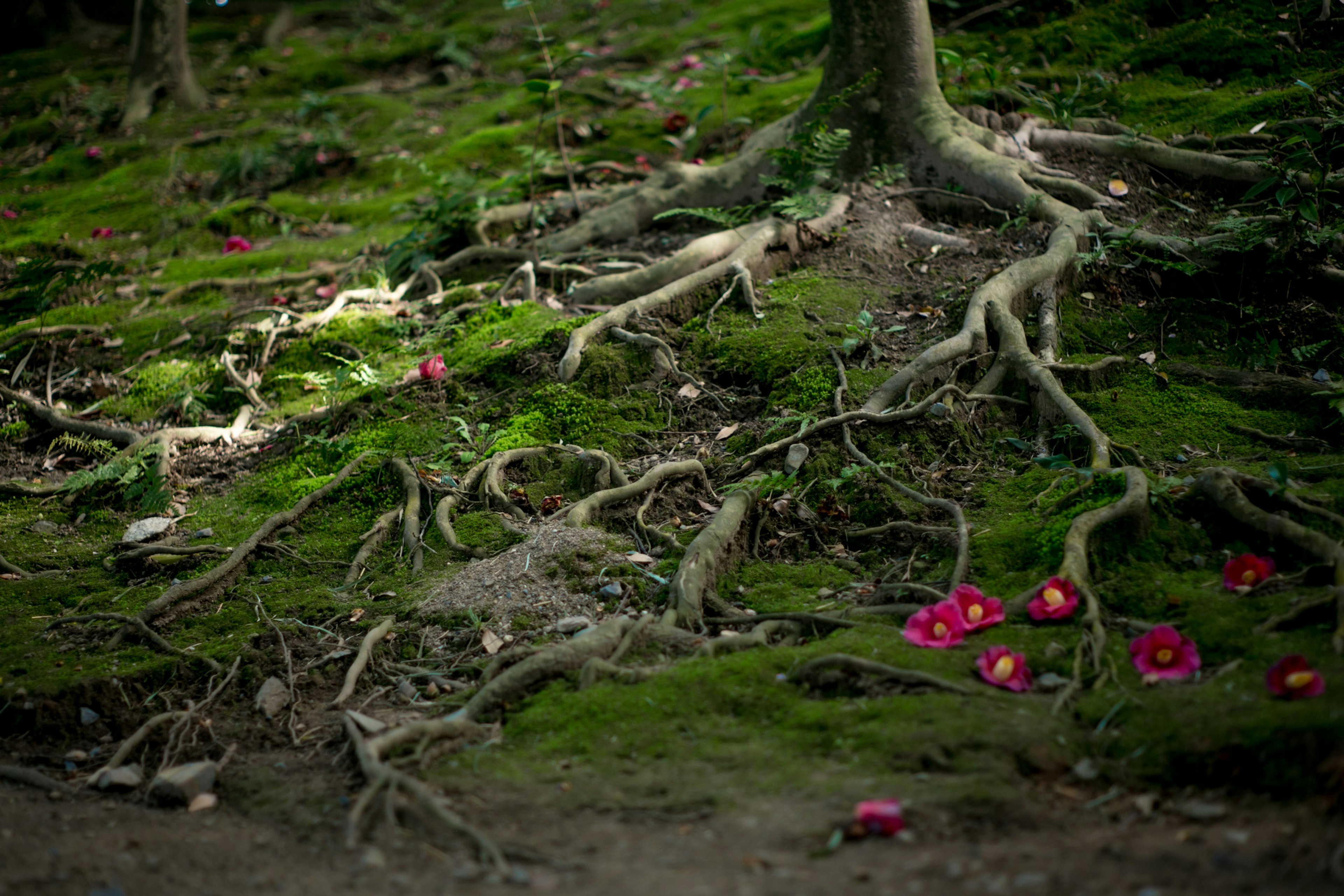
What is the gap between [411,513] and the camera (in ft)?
13.3

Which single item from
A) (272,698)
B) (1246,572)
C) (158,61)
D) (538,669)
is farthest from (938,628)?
(158,61)

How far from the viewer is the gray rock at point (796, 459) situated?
3.87 m

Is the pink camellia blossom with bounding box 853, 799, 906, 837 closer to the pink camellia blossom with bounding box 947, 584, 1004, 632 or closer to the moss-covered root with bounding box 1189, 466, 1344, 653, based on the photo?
the pink camellia blossom with bounding box 947, 584, 1004, 632

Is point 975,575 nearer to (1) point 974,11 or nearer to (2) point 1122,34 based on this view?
(2) point 1122,34

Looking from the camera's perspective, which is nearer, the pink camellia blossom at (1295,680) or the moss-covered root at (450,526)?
the pink camellia blossom at (1295,680)

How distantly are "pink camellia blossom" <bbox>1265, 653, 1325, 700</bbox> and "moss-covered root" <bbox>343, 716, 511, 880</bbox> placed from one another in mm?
2064

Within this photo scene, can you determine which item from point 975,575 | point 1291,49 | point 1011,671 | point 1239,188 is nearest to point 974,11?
point 1291,49

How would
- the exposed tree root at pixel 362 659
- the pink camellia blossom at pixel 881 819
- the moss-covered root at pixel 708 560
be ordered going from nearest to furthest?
the pink camellia blossom at pixel 881 819
the exposed tree root at pixel 362 659
the moss-covered root at pixel 708 560

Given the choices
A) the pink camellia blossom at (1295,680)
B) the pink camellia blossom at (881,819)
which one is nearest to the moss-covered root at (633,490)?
the pink camellia blossom at (881,819)

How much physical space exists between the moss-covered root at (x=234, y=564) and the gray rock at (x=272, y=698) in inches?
27.7

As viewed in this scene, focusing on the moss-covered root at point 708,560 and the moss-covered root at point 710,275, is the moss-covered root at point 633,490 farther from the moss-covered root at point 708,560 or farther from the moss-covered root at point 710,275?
the moss-covered root at point 710,275

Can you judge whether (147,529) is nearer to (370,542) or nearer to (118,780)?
(370,542)

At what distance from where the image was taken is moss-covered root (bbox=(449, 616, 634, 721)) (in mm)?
2781

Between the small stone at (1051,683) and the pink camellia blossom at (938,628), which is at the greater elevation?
the pink camellia blossom at (938,628)
